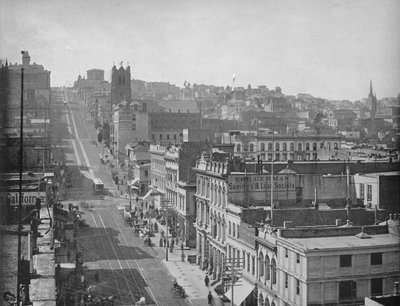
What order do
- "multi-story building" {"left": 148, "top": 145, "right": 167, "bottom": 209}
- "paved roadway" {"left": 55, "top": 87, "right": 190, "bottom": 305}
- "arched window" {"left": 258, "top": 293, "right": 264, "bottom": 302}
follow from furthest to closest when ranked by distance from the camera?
"multi-story building" {"left": 148, "top": 145, "right": 167, "bottom": 209}
"paved roadway" {"left": 55, "top": 87, "right": 190, "bottom": 305}
"arched window" {"left": 258, "top": 293, "right": 264, "bottom": 302}

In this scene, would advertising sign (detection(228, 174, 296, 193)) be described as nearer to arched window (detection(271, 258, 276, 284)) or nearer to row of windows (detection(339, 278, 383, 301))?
arched window (detection(271, 258, 276, 284))

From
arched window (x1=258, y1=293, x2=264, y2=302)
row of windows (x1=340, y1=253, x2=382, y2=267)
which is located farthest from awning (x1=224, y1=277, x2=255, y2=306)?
row of windows (x1=340, y1=253, x2=382, y2=267)

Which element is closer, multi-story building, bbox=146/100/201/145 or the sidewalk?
the sidewalk

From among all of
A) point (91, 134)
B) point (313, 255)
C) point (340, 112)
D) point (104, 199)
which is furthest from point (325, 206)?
point (340, 112)

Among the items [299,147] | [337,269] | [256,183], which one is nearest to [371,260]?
[337,269]

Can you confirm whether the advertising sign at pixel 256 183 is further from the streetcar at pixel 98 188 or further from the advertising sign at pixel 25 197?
the streetcar at pixel 98 188

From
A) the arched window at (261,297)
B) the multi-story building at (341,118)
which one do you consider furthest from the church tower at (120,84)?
the arched window at (261,297)
